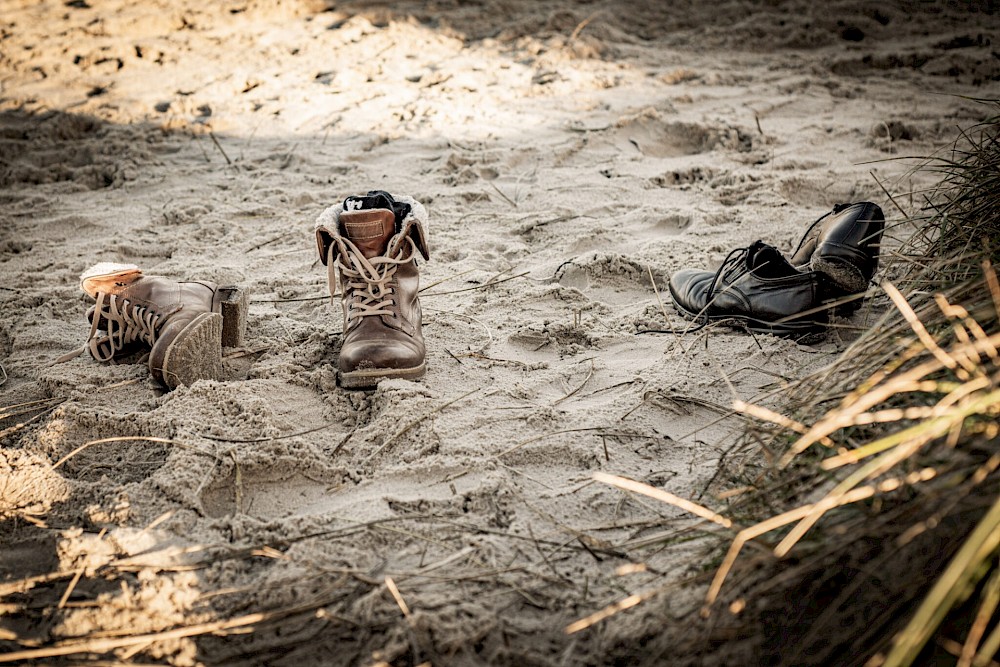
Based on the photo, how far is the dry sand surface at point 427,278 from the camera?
4.33ft

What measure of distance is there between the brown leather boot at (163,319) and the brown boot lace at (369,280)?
332 millimetres

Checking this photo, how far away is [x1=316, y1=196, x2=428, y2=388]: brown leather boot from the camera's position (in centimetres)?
→ 199

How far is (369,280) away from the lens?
6.95 feet

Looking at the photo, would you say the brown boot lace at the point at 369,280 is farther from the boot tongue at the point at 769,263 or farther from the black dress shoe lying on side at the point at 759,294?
the boot tongue at the point at 769,263

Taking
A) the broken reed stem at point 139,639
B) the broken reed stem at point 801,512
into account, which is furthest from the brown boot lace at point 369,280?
the broken reed stem at point 801,512

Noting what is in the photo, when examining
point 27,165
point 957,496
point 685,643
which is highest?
point 957,496

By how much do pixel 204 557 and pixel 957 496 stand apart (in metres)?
1.27

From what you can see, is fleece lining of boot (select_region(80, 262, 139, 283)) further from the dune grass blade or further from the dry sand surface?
the dune grass blade

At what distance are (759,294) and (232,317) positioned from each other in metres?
1.55

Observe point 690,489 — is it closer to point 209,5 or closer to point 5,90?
point 5,90

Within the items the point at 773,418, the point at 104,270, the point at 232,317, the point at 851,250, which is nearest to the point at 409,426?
the point at 232,317

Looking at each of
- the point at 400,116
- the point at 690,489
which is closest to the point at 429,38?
the point at 400,116

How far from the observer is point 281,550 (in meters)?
1.42

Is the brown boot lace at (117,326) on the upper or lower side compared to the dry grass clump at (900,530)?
lower
